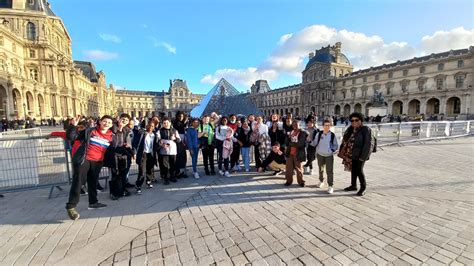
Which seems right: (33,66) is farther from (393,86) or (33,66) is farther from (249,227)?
(393,86)

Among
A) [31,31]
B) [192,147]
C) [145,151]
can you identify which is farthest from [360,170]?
[31,31]

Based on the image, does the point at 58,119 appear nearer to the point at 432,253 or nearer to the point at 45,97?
the point at 45,97

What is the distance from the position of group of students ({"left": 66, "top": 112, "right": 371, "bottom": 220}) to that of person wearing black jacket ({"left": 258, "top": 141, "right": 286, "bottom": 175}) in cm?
2

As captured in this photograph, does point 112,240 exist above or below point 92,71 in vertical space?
below

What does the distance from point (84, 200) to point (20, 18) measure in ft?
164

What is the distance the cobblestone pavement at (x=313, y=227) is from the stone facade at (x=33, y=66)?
35.1 m

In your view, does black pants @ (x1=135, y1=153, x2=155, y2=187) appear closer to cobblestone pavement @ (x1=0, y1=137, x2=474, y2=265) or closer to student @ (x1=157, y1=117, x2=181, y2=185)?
student @ (x1=157, y1=117, x2=181, y2=185)

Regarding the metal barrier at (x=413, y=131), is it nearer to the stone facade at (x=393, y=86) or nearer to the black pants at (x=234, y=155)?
the black pants at (x=234, y=155)

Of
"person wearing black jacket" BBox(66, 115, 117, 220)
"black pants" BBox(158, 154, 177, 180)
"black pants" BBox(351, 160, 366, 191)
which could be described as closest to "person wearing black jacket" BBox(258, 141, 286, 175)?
"black pants" BBox(351, 160, 366, 191)

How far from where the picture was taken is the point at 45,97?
35781mm

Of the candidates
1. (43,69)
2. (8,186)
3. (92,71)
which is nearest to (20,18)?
(43,69)

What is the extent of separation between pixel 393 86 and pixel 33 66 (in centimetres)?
7508

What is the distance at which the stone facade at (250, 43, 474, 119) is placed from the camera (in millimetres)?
42156

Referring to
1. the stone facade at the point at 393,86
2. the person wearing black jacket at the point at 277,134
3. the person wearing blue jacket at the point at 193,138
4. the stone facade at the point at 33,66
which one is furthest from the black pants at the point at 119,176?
the stone facade at the point at 393,86
